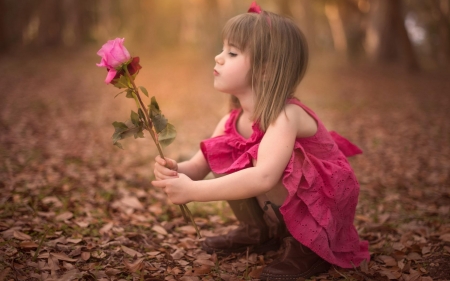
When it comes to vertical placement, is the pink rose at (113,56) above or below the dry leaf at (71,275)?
above

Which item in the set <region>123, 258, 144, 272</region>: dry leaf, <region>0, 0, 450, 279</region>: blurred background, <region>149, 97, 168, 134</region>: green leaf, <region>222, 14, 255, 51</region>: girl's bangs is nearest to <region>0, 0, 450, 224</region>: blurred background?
<region>0, 0, 450, 279</region>: blurred background

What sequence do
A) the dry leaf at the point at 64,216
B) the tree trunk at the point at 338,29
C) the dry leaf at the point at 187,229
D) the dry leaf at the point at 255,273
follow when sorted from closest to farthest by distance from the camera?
the dry leaf at the point at 255,273 < the dry leaf at the point at 64,216 < the dry leaf at the point at 187,229 < the tree trunk at the point at 338,29

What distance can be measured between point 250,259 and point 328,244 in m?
0.55

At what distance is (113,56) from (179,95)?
8669mm

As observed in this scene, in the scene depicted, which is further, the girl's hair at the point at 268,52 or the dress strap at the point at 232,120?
the dress strap at the point at 232,120

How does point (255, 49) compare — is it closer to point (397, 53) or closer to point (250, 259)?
point (250, 259)

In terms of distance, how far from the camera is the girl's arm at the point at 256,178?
196 centimetres

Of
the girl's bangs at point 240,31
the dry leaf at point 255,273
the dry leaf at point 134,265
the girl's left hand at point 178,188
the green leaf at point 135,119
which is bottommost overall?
the dry leaf at point 255,273

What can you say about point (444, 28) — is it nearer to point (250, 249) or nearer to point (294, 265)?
point (250, 249)

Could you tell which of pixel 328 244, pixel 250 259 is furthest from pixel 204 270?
pixel 328 244

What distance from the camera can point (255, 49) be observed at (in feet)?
6.89

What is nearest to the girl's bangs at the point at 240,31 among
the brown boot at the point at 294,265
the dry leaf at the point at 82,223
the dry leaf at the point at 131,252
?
the brown boot at the point at 294,265

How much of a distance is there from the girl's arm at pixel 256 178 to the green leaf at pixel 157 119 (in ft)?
0.88

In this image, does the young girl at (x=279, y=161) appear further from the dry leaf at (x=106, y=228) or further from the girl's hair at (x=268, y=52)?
the dry leaf at (x=106, y=228)
